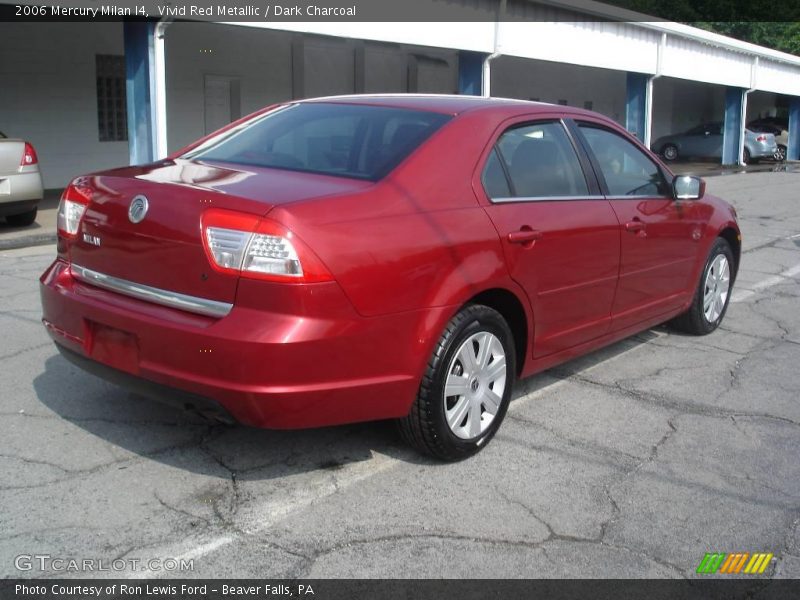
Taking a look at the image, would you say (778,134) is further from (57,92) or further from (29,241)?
(29,241)

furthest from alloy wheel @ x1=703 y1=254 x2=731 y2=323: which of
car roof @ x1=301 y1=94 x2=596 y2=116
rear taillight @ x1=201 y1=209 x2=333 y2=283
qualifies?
rear taillight @ x1=201 y1=209 x2=333 y2=283

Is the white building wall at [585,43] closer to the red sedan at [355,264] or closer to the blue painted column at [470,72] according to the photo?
the blue painted column at [470,72]

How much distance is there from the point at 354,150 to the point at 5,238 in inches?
310

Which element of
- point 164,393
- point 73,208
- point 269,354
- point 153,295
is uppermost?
point 73,208

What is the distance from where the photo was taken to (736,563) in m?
3.52

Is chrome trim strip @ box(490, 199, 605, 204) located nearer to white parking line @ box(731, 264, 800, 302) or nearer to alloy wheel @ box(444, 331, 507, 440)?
alloy wheel @ box(444, 331, 507, 440)

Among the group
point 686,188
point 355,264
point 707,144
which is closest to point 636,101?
point 707,144

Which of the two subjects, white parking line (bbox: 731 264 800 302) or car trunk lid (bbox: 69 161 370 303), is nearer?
car trunk lid (bbox: 69 161 370 303)

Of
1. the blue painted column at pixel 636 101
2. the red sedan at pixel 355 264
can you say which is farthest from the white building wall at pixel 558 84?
the red sedan at pixel 355 264

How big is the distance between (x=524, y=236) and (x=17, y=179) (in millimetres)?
8385

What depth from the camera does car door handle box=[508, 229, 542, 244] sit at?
439cm

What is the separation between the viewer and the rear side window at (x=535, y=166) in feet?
14.8

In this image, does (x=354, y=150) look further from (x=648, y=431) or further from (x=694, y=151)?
(x=694, y=151)

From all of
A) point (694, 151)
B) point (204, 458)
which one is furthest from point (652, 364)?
point (694, 151)
